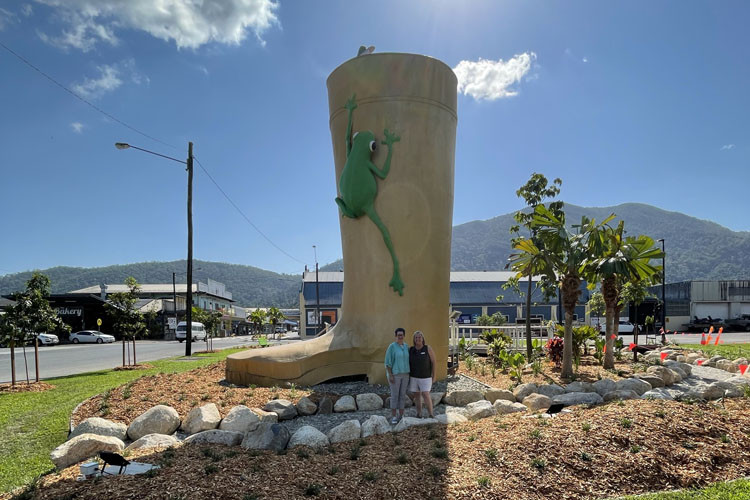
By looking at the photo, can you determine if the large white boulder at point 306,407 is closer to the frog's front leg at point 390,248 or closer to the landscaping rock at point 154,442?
the landscaping rock at point 154,442

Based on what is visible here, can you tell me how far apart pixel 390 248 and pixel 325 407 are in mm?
3743

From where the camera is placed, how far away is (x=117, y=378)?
1291 centimetres

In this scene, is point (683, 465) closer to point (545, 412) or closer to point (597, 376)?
point (545, 412)

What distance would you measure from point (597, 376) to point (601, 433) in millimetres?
6346

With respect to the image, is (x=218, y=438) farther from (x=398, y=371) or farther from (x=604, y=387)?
(x=604, y=387)

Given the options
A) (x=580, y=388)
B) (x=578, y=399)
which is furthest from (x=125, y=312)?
(x=578, y=399)

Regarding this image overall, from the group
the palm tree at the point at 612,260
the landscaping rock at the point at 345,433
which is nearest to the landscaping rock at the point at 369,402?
A: the landscaping rock at the point at 345,433

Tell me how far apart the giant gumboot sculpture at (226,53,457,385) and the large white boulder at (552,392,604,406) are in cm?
324

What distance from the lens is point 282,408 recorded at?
761cm

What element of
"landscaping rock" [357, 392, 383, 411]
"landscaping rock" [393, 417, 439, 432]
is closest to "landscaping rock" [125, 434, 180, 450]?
"landscaping rock" [393, 417, 439, 432]

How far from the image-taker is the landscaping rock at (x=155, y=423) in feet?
21.3

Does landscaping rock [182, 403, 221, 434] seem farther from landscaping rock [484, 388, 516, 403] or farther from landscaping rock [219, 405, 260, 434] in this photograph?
landscaping rock [484, 388, 516, 403]

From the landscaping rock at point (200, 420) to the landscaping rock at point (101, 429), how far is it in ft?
2.66

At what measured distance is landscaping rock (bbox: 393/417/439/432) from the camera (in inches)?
252
